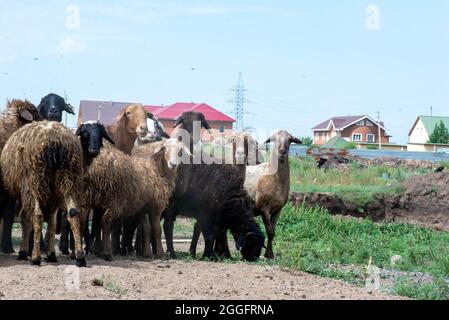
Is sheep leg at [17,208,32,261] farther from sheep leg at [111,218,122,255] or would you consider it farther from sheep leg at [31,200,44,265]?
sheep leg at [111,218,122,255]

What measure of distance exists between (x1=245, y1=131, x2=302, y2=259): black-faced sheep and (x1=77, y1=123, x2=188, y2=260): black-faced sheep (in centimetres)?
201

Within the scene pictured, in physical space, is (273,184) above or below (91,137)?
below

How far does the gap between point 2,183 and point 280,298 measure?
186 inches

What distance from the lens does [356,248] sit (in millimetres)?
15656

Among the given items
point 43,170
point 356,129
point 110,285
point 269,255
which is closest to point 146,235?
point 269,255

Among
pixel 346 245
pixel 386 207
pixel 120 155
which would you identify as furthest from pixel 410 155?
pixel 120 155

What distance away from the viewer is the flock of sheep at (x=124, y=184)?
442 inches

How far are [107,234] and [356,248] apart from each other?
5247mm

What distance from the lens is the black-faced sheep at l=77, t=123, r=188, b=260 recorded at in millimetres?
12141

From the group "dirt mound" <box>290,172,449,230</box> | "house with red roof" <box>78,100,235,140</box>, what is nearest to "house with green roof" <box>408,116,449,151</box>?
"house with red roof" <box>78,100,235,140</box>

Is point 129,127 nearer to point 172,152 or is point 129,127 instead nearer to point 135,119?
point 135,119

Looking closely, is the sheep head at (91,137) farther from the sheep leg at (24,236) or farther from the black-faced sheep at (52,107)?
the black-faced sheep at (52,107)

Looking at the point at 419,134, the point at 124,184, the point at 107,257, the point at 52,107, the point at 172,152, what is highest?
the point at 419,134
